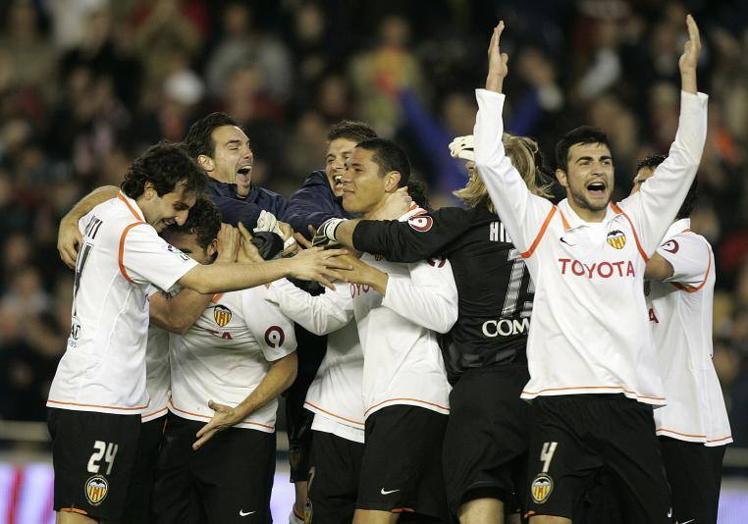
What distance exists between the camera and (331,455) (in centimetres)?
770

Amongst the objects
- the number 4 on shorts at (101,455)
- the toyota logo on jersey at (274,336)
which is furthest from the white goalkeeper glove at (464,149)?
the number 4 on shorts at (101,455)

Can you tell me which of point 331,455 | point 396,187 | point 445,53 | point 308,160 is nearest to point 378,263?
point 396,187

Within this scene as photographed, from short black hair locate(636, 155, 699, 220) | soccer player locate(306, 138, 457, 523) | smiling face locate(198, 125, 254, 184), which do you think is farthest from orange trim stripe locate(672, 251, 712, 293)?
smiling face locate(198, 125, 254, 184)

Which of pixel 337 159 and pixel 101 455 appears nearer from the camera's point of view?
pixel 101 455

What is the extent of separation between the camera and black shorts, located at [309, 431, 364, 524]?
764cm

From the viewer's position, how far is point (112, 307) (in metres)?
7.17

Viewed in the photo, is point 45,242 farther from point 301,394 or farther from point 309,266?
point 309,266

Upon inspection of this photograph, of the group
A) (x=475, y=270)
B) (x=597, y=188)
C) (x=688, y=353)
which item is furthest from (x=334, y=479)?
(x=597, y=188)

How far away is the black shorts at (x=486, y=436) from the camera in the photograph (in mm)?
7055

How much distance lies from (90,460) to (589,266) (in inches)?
103

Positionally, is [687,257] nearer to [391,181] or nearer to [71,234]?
[391,181]

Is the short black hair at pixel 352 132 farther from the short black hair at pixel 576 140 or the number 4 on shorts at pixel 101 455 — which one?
the number 4 on shorts at pixel 101 455

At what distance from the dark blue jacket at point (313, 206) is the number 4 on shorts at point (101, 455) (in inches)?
65.8

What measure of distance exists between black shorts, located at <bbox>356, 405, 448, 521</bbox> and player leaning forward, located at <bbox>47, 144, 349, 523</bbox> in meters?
0.82
